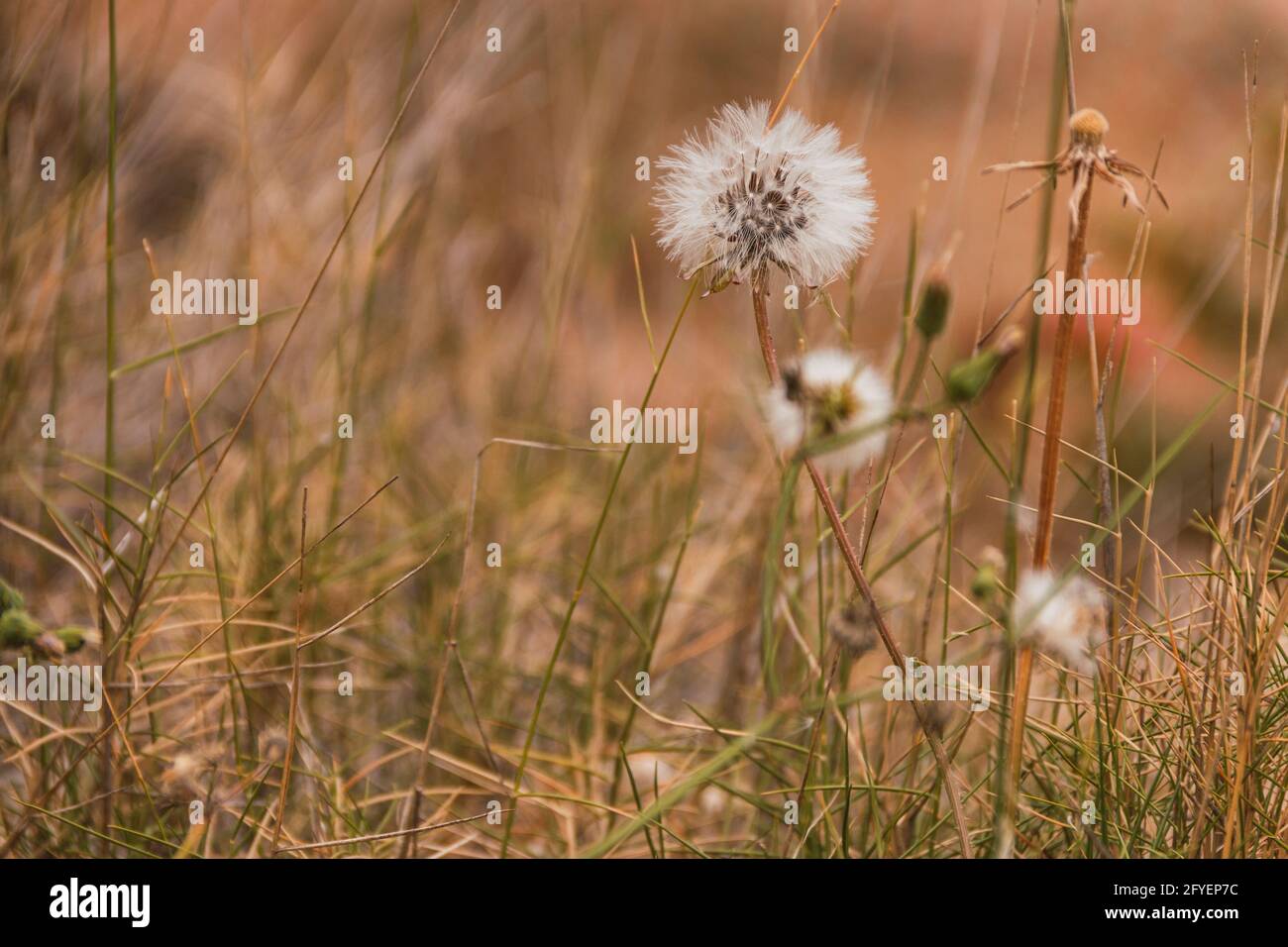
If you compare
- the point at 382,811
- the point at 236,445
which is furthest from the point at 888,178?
the point at 382,811

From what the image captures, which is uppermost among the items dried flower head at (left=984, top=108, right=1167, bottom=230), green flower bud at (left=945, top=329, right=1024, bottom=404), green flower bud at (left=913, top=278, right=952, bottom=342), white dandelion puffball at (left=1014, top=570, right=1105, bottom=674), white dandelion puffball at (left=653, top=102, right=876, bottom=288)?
white dandelion puffball at (left=653, top=102, right=876, bottom=288)

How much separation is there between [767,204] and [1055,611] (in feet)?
0.98

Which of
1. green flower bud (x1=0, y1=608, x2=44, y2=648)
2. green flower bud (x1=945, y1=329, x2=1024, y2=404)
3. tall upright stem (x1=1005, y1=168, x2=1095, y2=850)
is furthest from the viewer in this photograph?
green flower bud (x1=0, y1=608, x2=44, y2=648)

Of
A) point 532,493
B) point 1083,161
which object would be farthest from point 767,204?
point 532,493

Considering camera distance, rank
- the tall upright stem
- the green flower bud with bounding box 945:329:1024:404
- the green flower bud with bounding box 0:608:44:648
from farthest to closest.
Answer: the green flower bud with bounding box 0:608:44:648 < the tall upright stem < the green flower bud with bounding box 945:329:1024:404

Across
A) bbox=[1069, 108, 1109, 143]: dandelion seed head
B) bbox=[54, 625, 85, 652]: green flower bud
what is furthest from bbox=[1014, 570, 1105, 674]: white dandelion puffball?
bbox=[54, 625, 85, 652]: green flower bud

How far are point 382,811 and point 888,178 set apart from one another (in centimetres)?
272

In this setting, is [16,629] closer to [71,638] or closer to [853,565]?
[71,638]

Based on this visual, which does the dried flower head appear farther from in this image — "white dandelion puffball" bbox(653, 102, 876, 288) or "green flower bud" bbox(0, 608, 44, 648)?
"green flower bud" bbox(0, 608, 44, 648)

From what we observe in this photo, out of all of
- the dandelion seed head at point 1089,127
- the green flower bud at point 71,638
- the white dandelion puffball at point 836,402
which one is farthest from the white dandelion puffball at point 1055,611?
the green flower bud at point 71,638

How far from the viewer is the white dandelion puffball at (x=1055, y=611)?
54 centimetres

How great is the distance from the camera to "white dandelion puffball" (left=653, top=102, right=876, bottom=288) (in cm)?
61

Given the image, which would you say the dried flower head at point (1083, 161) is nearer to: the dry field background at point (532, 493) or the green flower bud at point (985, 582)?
the dry field background at point (532, 493)

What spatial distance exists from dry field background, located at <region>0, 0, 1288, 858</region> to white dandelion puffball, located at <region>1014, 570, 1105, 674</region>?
0.02 m
